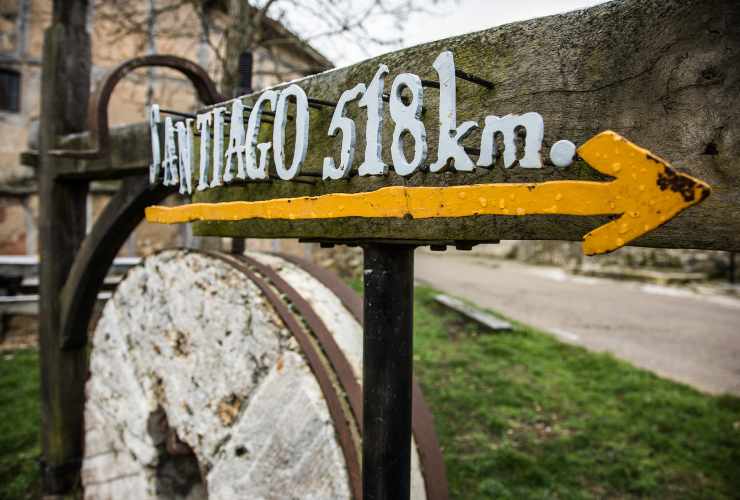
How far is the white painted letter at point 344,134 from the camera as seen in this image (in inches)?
38.5

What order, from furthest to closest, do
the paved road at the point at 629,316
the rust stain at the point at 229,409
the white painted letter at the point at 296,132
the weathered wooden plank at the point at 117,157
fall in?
the paved road at the point at 629,316 < the weathered wooden plank at the point at 117,157 < the rust stain at the point at 229,409 < the white painted letter at the point at 296,132

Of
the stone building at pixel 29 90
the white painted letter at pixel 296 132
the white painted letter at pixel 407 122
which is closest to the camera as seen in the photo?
the white painted letter at pixel 407 122

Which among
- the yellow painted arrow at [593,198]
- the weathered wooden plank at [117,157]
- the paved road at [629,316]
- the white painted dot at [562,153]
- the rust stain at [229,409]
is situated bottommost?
the paved road at [629,316]

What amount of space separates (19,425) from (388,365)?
4121 millimetres

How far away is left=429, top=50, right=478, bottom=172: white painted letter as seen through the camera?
2.77 feet

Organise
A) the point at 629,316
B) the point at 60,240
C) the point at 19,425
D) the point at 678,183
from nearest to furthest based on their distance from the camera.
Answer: the point at 678,183
the point at 60,240
the point at 19,425
the point at 629,316

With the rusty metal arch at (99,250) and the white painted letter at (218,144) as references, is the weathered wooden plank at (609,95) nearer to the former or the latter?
the white painted letter at (218,144)


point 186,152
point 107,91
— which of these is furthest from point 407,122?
point 107,91

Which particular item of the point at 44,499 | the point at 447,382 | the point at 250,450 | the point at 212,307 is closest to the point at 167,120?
the point at 212,307

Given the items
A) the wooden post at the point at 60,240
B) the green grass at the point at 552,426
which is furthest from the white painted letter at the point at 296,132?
the green grass at the point at 552,426

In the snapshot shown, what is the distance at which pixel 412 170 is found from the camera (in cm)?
89

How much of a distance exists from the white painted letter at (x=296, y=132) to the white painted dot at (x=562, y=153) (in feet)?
1.68

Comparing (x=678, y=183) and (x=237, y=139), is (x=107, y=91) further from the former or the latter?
(x=678, y=183)

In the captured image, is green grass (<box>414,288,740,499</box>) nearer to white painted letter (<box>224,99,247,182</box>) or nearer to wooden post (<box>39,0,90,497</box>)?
wooden post (<box>39,0,90,497</box>)
